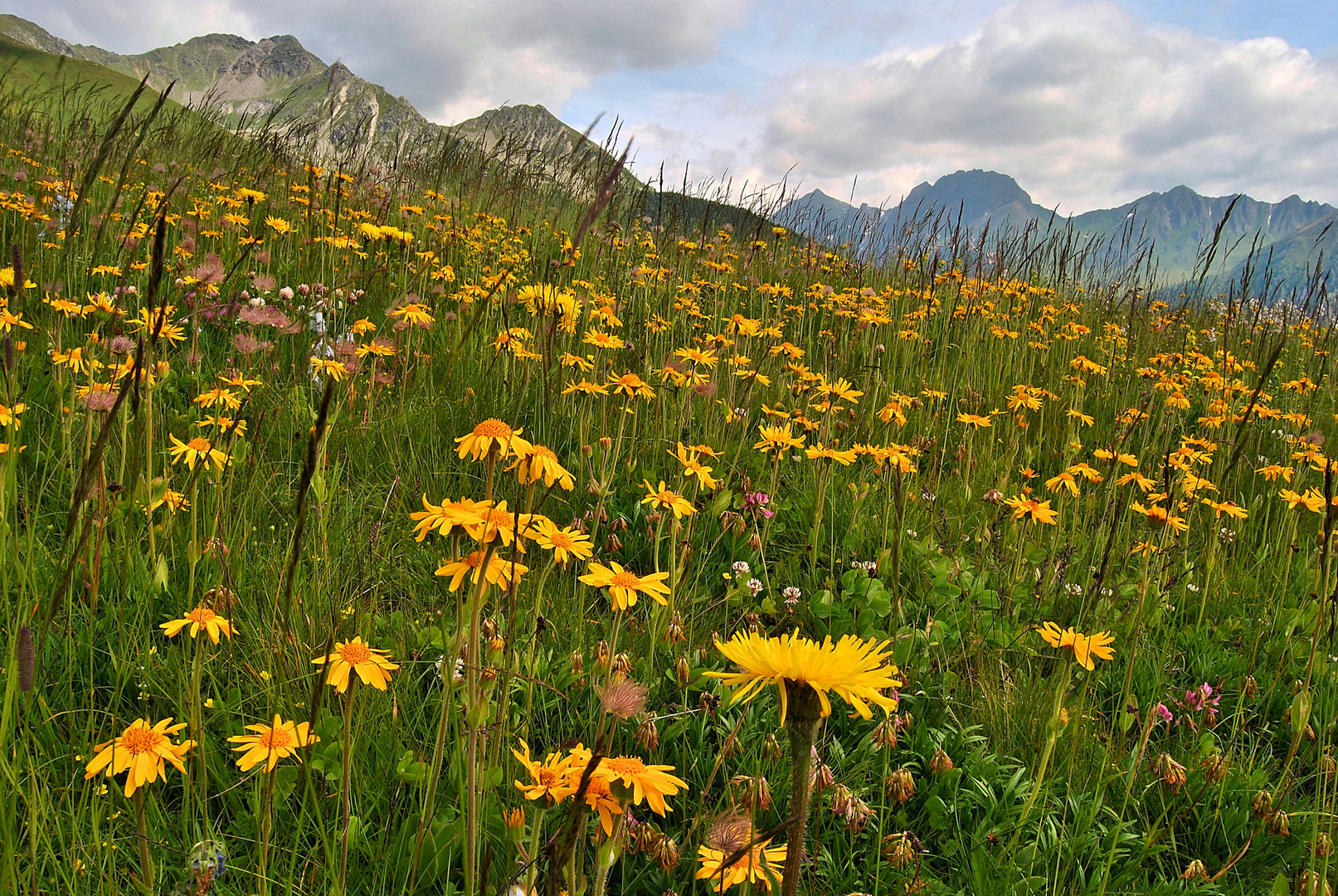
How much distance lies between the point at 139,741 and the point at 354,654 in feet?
1.01

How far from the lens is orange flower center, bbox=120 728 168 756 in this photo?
1.05 m

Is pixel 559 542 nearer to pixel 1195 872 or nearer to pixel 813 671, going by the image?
pixel 813 671

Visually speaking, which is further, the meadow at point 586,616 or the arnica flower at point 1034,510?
the arnica flower at point 1034,510

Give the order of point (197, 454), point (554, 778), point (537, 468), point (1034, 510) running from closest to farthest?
point (554, 778) → point (537, 468) → point (197, 454) → point (1034, 510)

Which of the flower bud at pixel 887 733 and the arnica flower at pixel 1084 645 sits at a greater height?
the arnica flower at pixel 1084 645

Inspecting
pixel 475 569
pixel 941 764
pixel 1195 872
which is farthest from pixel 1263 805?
pixel 475 569

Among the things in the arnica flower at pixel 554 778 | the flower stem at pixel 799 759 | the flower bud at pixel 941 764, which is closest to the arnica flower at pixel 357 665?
the arnica flower at pixel 554 778

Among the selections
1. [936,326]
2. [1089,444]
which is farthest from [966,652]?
[936,326]

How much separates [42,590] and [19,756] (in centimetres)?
92

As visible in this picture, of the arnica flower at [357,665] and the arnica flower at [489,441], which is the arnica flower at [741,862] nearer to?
the arnica flower at [357,665]

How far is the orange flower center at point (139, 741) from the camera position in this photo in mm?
1047

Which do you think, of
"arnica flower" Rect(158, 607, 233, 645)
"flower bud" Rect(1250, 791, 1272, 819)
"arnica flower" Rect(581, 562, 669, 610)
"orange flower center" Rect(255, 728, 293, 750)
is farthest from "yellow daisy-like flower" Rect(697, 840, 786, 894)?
"flower bud" Rect(1250, 791, 1272, 819)

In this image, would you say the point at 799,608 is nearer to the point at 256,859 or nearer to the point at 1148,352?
the point at 256,859

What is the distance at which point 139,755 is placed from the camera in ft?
3.38
